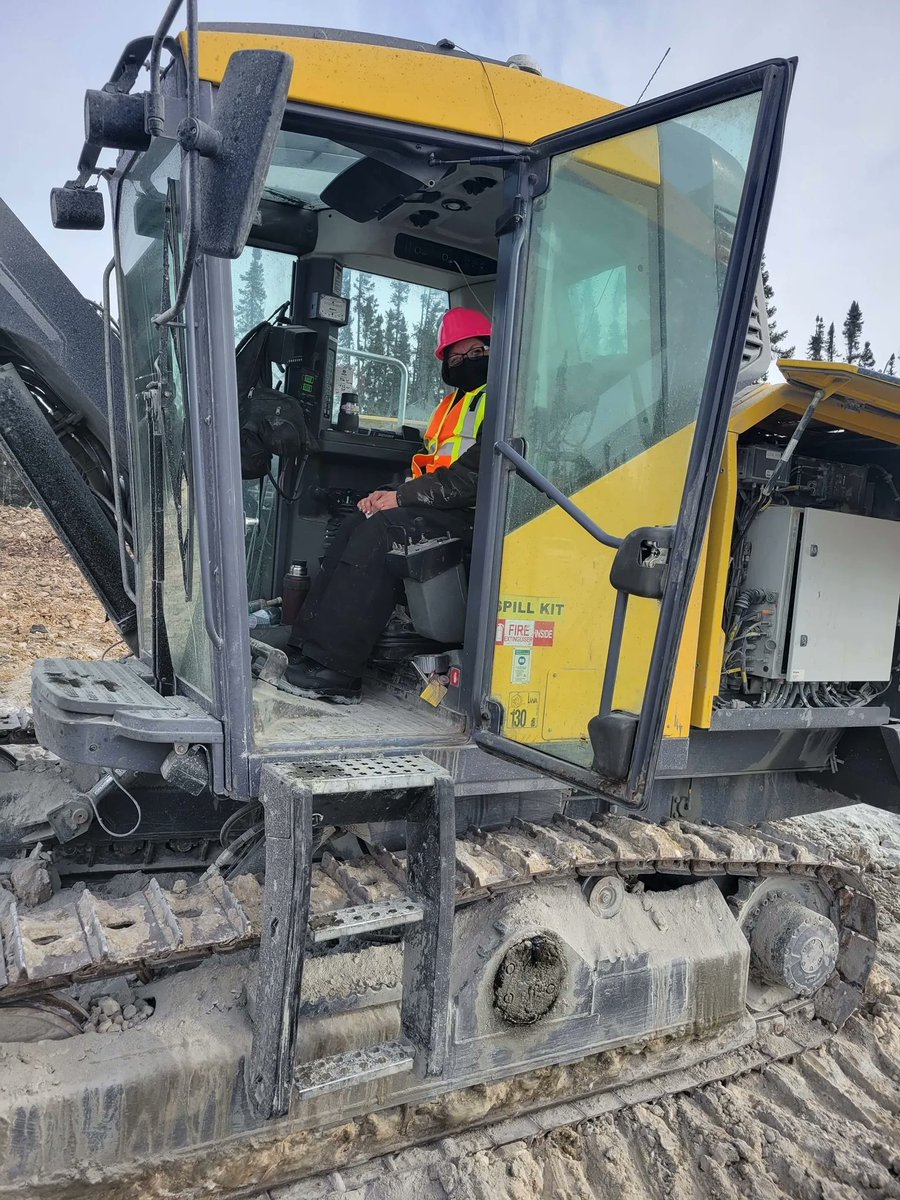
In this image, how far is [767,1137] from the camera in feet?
9.21

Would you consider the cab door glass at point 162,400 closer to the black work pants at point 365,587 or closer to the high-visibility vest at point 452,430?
the black work pants at point 365,587

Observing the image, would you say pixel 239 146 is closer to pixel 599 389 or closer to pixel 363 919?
pixel 599 389

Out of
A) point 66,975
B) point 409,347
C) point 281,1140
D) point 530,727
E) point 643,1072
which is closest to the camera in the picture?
point 66,975

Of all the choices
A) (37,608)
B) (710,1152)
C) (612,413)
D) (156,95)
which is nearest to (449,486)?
(612,413)

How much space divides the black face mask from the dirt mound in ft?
16.6

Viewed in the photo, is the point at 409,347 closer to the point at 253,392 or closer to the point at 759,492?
the point at 253,392

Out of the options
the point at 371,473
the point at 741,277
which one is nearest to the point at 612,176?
the point at 741,277

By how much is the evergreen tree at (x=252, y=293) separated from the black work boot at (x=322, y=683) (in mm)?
1414

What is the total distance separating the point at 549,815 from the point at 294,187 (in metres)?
2.40

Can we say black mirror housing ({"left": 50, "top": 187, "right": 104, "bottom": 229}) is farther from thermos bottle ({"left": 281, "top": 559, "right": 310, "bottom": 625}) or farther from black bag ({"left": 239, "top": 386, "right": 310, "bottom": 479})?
thermos bottle ({"left": 281, "top": 559, "right": 310, "bottom": 625})

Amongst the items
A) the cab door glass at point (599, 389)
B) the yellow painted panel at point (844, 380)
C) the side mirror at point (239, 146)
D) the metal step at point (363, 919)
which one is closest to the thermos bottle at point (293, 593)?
the cab door glass at point (599, 389)

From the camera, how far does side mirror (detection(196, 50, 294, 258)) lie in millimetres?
1766

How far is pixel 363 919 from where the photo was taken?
7.25 ft

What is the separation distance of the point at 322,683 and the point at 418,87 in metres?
1.77
